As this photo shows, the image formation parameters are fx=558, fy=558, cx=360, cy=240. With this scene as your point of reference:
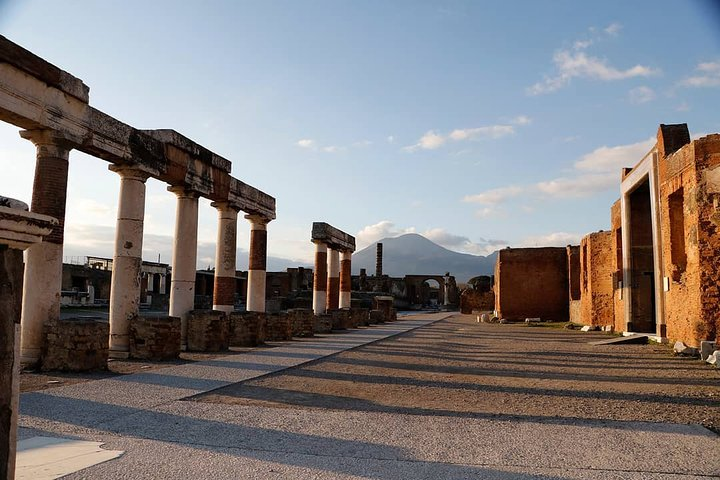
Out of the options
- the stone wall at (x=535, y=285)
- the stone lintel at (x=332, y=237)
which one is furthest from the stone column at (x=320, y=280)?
the stone wall at (x=535, y=285)

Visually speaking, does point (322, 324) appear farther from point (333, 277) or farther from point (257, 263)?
point (333, 277)

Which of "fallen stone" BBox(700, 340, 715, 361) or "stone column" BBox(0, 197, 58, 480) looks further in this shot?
"fallen stone" BBox(700, 340, 715, 361)

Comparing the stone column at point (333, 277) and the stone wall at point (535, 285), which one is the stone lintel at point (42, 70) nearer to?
the stone column at point (333, 277)

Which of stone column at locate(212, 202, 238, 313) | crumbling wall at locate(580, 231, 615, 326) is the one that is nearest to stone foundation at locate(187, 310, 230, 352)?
stone column at locate(212, 202, 238, 313)

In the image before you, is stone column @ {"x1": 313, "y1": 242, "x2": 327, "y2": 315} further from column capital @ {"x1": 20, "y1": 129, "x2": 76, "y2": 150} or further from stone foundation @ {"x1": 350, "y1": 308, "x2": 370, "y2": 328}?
column capital @ {"x1": 20, "y1": 129, "x2": 76, "y2": 150}

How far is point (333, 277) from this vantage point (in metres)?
25.4

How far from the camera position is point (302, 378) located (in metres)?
8.72

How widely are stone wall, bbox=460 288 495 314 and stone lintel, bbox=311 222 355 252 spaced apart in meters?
21.6

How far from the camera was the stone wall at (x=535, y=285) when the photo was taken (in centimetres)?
→ 3112

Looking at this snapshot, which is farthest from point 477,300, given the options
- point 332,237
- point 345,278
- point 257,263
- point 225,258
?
point 225,258

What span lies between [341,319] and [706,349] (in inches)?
536

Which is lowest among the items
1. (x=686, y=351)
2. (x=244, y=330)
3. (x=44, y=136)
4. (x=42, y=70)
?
(x=686, y=351)

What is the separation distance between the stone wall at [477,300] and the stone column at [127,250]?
121ft

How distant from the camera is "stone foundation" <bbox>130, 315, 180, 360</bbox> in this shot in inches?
424
